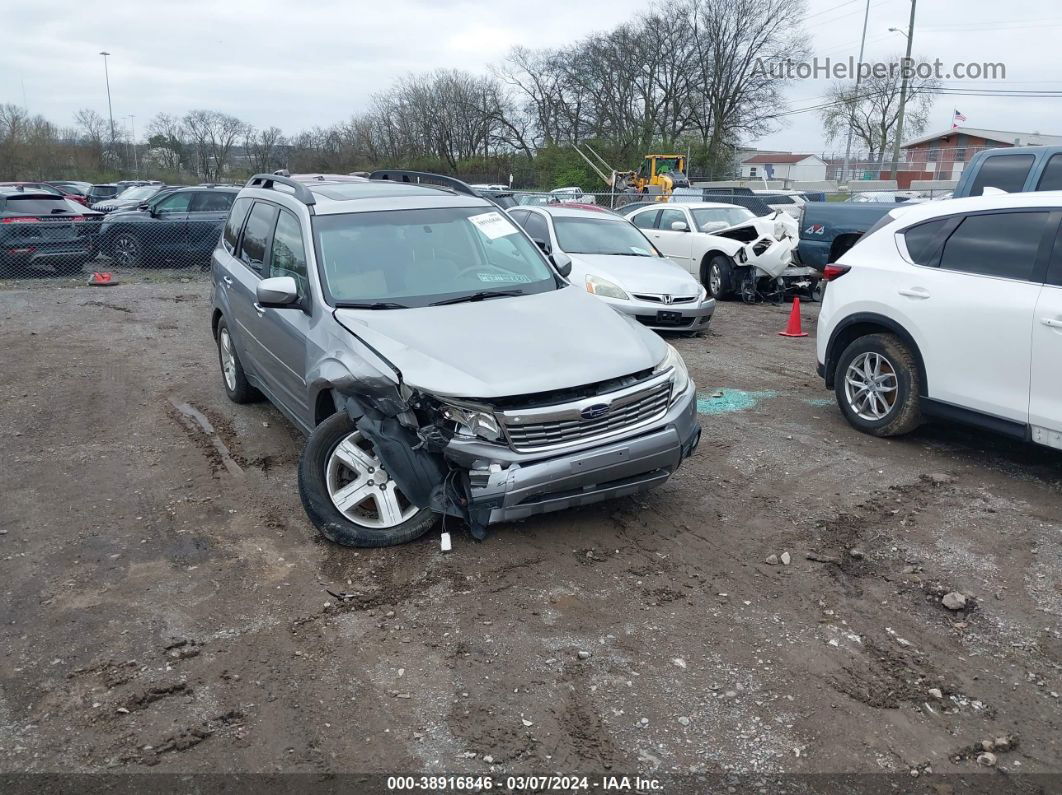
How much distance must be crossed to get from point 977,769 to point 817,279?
12299 millimetres

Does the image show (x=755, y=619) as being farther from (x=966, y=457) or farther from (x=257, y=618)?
(x=966, y=457)

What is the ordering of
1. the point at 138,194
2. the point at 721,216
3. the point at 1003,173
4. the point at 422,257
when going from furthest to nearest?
the point at 138,194 < the point at 721,216 < the point at 1003,173 < the point at 422,257

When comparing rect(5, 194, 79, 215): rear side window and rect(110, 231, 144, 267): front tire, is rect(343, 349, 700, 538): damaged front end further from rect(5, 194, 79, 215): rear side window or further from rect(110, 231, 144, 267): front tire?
rect(110, 231, 144, 267): front tire

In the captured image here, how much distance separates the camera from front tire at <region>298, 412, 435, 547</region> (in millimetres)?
4488

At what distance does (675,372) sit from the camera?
4.89m

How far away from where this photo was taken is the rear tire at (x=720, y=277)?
46.5 ft

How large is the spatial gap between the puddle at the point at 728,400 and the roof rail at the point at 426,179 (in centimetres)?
267

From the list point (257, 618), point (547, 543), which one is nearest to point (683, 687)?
point (547, 543)

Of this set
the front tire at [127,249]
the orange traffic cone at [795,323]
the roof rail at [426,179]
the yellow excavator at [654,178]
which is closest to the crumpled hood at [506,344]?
the roof rail at [426,179]

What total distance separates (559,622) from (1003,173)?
25.1 feet

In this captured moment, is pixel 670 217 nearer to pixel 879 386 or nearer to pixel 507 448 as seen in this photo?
pixel 879 386

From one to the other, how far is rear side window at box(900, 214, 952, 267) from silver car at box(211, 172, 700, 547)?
2336mm

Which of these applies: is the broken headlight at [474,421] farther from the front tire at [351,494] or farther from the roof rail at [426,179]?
the roof rail at [426,179]

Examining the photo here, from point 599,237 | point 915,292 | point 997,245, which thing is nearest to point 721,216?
point 599,237
